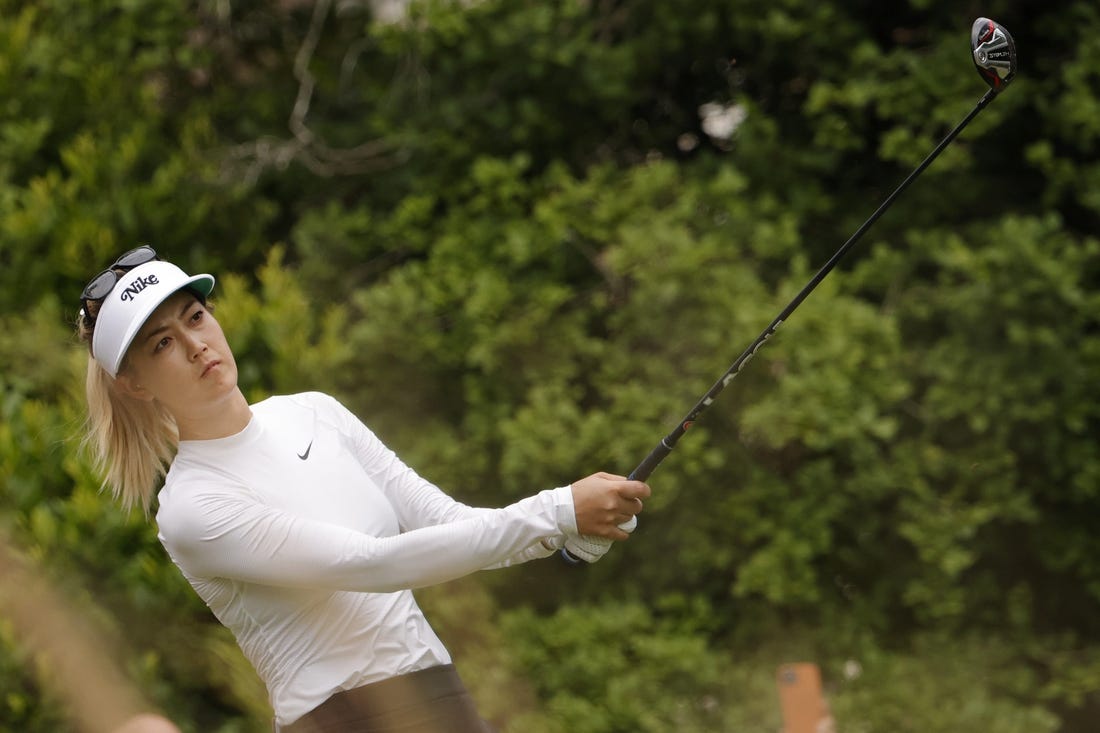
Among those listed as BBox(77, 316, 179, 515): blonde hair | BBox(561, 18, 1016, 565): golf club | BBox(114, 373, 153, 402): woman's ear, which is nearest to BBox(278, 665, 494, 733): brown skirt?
BBox(561, 18, 1016, 565): golf club

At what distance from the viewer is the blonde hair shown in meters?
2.46

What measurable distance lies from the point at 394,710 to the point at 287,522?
0.42 meters

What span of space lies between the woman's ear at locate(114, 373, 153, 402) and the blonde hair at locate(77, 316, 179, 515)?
13 mm

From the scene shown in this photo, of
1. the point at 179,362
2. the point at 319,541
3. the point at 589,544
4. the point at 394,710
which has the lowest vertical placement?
the point at 394,710

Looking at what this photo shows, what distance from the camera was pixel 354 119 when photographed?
632 centimetres

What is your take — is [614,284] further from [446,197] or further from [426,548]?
[426,548]

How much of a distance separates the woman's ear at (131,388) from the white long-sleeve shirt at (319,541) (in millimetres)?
136

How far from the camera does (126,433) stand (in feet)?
8.21

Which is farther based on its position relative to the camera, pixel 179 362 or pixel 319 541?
pixel 179 362

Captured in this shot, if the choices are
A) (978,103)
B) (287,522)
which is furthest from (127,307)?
(978,103)

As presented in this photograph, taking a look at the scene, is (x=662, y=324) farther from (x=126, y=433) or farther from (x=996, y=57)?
(x=126, y=433)

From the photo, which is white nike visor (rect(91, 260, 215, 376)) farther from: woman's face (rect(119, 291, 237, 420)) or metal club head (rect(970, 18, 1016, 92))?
metal club head (rect(970, 18, 1016, 92))

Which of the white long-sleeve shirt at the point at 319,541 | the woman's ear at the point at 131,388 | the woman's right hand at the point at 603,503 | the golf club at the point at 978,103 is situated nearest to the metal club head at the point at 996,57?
the golf club at the point at 978,103

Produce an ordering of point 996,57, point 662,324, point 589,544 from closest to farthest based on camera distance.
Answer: point 589,544
point 996,57
point 662,324
